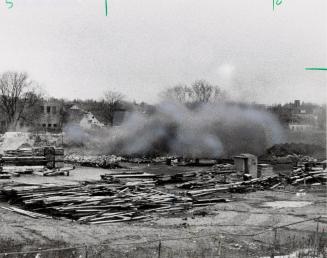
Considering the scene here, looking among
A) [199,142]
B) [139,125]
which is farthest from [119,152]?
[199,142]

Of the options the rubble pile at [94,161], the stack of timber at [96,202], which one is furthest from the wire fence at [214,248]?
the rubble pile at [94,161]

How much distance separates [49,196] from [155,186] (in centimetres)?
733

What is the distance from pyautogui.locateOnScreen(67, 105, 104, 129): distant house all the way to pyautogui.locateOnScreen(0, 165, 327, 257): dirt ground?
54058 mm

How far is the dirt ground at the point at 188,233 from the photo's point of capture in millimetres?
11680

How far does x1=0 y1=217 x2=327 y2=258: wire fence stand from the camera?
10.9 m

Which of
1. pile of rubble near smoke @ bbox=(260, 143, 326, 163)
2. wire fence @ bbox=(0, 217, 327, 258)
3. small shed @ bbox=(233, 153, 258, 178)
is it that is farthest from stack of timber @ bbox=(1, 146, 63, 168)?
wire fence @ bbox=(0, 217, 327, 258)

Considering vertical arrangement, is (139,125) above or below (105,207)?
above

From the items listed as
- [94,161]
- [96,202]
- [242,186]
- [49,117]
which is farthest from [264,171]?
[49,117]

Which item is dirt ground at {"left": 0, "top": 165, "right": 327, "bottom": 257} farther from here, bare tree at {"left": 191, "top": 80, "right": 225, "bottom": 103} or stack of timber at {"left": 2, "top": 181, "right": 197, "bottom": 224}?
bare tree at {"left": 191, "top": 80, "right": 225, "bottom": 103}

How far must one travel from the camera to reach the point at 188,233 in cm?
1389

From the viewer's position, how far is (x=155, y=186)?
2431 centimetres

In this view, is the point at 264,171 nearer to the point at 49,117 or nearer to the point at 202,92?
the point at 202,92

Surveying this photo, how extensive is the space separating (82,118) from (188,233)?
63.6 metres

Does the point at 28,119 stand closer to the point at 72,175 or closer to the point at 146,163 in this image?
the point at 146,163
